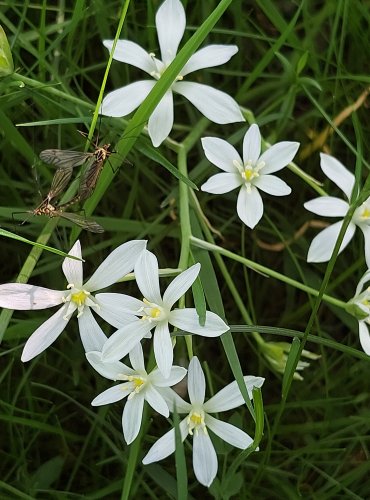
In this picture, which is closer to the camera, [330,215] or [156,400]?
[156,400]

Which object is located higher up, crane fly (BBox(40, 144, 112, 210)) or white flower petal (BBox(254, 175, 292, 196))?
crane fly (BBox(40, 144, 112, 210))

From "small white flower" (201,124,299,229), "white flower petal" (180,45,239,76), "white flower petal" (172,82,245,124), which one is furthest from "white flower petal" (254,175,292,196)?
"white flower petal" (180,45,239,76)

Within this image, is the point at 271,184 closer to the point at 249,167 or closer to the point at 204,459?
the point at 249,167

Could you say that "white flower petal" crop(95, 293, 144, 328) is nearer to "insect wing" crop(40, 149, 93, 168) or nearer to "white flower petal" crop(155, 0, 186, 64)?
"insect wing" crop(40, 149, 93, 168)

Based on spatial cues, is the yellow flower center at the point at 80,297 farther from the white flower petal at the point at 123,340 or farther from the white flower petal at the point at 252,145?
the white flower petal at the point at 252,145

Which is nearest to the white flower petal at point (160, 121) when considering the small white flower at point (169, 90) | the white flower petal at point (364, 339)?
the small white flower at point (169, 90)

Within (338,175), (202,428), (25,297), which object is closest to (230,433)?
(202,428)

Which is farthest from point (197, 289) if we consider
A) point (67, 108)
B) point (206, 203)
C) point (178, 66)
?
point (206, 203)
